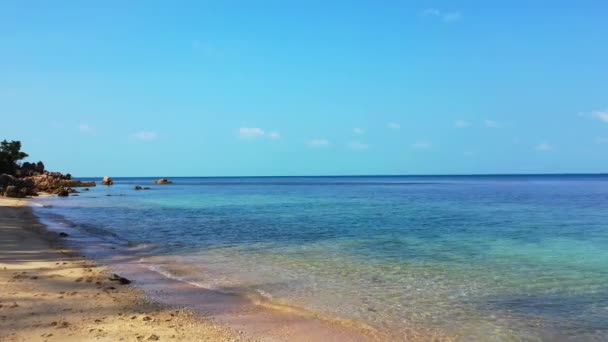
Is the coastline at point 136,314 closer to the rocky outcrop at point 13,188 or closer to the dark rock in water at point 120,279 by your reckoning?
the dark rock in water at point 120,279

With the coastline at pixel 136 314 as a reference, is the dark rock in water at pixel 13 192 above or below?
above

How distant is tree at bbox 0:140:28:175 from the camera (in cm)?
6600

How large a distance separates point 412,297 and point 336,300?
65.5 inches

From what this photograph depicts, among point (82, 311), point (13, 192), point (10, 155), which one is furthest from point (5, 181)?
point (82, 311)

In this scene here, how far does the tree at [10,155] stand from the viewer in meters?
66.0

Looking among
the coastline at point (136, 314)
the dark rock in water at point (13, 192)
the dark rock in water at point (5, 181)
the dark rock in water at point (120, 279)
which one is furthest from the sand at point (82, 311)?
the dark rock in water at point (5, 181)

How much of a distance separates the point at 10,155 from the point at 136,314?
7358 centimetres

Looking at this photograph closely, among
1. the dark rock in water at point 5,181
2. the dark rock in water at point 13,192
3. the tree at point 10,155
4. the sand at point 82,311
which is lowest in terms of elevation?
the sand at point 82,311

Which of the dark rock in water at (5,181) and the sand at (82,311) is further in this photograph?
the dark rock in water at (5,181)

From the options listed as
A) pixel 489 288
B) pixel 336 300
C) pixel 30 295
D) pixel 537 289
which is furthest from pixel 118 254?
pixel 537 289

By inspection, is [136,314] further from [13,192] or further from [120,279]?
[13,192]

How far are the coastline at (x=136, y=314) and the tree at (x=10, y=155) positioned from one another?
65.3m

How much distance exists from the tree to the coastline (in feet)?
214

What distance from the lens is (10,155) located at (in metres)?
68.3
